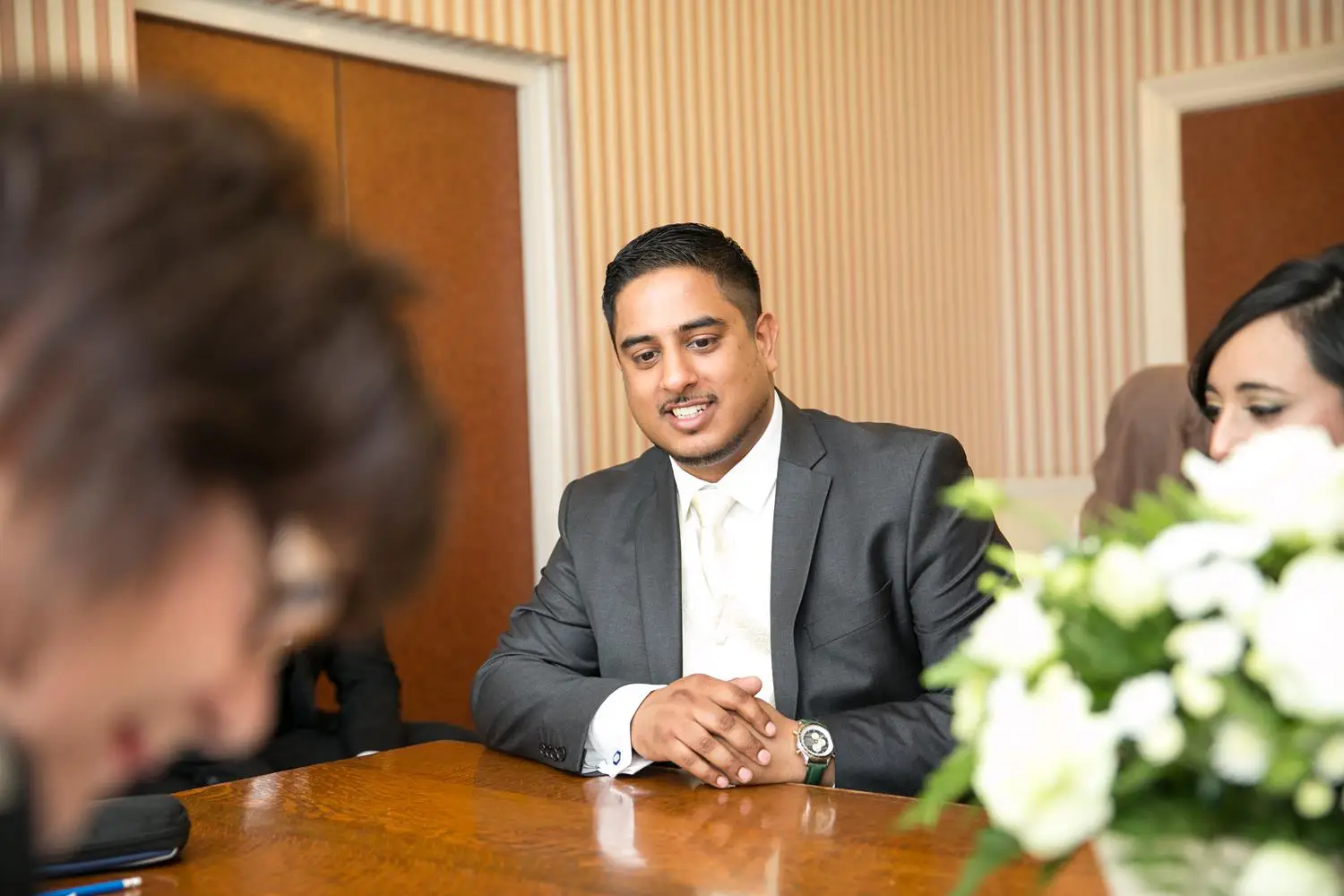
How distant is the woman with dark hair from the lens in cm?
203

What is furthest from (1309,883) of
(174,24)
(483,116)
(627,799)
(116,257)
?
(483,116)

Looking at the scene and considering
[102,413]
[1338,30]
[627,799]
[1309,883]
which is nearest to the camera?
Result: [102,413]

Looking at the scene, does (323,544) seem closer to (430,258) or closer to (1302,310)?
(1302,310)

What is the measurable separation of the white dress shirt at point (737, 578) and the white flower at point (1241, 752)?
1.47m

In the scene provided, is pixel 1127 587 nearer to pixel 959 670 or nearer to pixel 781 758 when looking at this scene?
pixel 959 670

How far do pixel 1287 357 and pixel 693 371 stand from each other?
100 centimetres

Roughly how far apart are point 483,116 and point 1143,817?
3.98m

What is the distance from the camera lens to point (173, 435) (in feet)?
1.52

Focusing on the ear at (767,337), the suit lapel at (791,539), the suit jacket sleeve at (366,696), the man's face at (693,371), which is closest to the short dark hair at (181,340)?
the suit lapel at (791,539)

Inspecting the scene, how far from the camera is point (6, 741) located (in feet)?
1.73

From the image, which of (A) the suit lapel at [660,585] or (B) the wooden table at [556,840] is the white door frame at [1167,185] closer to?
(A) the suit lapel at [660,585]

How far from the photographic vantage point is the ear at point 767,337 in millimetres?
2626

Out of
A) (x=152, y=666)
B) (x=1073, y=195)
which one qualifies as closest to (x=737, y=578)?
(x=152, y=666)

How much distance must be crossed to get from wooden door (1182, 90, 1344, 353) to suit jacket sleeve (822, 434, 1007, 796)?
3.60 metres
